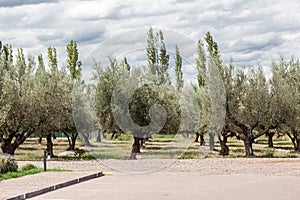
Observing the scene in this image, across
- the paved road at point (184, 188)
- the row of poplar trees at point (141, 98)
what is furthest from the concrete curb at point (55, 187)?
the row of poplar trees at point (141, 98)

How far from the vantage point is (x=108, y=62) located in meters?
35.2

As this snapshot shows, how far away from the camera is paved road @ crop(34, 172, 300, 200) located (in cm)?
1444

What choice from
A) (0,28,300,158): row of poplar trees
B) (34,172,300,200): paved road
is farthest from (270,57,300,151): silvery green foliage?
(34,172,300,200): paved road

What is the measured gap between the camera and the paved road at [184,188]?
14441 millimetres

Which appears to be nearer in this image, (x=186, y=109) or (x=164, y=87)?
(x=164, y=87)

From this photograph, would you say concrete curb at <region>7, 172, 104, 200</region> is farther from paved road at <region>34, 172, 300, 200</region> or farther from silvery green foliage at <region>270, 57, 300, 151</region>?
silvery green foliage at <region>270, 57, 300, 151</region>

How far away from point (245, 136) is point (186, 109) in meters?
5.85

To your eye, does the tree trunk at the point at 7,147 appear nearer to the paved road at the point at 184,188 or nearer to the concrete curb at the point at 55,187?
the concrete curb at the point at 55,187

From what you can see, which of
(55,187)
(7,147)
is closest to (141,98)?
(7,147)

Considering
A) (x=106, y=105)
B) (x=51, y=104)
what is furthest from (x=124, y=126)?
(x=51, y=104)

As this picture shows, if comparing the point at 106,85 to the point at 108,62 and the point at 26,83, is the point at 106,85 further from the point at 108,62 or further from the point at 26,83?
the point at 26,83

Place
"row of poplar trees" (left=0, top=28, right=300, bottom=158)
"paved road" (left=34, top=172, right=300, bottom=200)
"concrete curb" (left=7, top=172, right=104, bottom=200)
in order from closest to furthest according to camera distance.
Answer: "paved road" (left=34, top=172, right=300, bottom=200) → "concrete curb" (left=7, top=172, right=104, bottom=200) → "row of poplar trees" (left=0, top=28, right=300, bottom=158)

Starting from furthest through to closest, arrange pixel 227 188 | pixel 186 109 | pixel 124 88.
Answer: pixel 186 109 → pixel 124 88 → pixel 227 188

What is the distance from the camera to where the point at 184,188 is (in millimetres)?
16391
